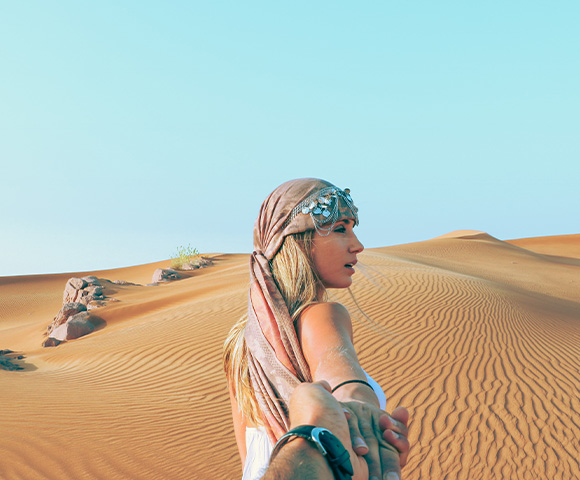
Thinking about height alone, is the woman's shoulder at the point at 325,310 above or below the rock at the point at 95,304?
above

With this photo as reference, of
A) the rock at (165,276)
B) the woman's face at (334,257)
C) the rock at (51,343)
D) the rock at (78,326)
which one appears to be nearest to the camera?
the woman's face at (334,257)

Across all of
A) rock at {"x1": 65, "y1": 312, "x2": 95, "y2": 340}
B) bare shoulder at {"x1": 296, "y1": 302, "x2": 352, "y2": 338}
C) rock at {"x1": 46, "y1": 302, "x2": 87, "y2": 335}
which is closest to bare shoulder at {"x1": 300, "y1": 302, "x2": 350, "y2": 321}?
bare shoulder at {"x1": 296, "y1": 302, "x2": 352, "y2": 338}

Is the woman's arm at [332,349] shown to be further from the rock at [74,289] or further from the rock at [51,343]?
the rock at [74,289]

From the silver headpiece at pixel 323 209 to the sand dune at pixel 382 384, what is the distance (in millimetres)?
651

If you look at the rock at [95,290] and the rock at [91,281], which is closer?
→ the rock at [95,290]

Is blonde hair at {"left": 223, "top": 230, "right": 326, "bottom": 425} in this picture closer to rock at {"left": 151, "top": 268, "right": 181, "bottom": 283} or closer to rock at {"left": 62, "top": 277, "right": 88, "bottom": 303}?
rock at {"left": 62, "top": 277, "right": 88, "bottom": 303}

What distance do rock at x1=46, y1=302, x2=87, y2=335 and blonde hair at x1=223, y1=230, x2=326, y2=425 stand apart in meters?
18.3

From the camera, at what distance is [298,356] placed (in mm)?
1724

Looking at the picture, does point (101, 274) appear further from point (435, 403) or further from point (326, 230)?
point (326, 230)

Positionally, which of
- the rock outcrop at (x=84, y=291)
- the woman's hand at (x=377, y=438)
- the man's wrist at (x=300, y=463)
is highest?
the man's wrist at (x=300, y=463)

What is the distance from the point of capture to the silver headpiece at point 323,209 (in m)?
2.00

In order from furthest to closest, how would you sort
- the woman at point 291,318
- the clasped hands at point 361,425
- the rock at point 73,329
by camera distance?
the rock at point 73,329 < the woman at point 291,318 < the clasped hands at point 361,425

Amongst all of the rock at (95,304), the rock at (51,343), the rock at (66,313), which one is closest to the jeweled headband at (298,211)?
the rock at (51,343)

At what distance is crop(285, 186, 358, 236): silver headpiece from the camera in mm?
2004
